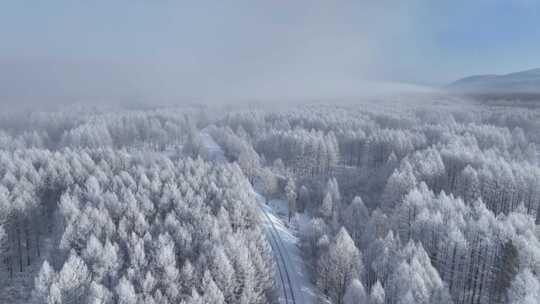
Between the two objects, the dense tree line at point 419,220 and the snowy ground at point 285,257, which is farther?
the snowy ground at point 285,257

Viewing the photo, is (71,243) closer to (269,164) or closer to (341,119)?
(269,164)

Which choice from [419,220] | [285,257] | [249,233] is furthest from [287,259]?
[419,220]

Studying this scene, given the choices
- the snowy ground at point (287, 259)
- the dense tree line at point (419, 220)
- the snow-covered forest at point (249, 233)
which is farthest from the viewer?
the snowy ground at point (287, 259)

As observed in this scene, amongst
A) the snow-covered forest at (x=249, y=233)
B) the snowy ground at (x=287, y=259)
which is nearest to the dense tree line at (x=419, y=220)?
the snow-covered forest at (x=249, y=233)

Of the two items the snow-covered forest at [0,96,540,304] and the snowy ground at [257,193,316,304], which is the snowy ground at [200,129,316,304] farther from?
the snow-covered forest at [0,96,540,304]

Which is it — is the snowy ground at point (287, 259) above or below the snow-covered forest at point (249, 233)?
below

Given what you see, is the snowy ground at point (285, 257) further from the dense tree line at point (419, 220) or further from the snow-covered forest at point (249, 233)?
the dense tree line at point (419, 220)

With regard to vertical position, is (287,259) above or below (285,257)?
below

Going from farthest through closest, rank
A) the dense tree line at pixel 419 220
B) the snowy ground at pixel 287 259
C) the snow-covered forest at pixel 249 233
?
the snowy ground at pixel 287 259, the dense tree line at pixel 419 220, the snow-covered forest at pixel 249 233

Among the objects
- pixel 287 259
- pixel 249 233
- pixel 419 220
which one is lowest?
pixel 287 259

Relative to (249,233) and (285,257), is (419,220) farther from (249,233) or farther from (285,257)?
(249,233)
